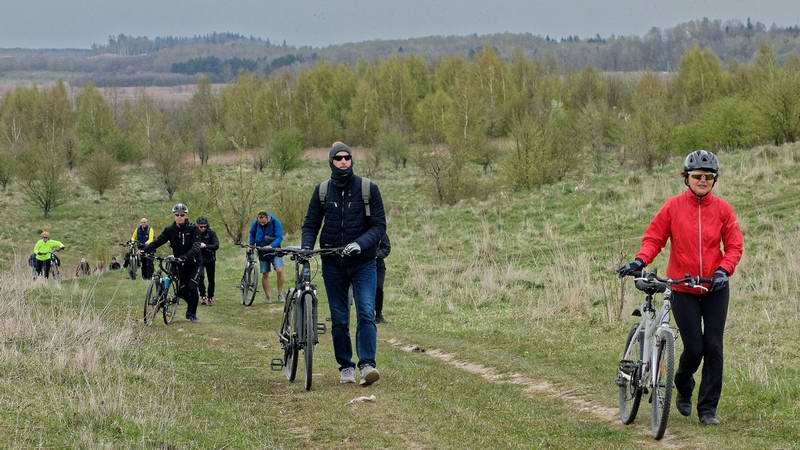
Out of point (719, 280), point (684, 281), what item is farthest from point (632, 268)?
point (719, 280)

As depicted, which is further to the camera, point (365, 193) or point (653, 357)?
point (365, 193)

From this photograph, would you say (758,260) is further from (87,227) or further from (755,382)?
(87,227)

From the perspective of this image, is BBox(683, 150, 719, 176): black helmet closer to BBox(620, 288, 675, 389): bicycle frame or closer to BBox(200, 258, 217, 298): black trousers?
BBox(620, 288, 675, 389): bicycle frame

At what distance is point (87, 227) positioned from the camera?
5584 centimetres

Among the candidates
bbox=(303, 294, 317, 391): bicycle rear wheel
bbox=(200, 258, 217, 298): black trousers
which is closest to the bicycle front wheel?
bbox=(303, 294, 317, 391): bicycle rear wheel

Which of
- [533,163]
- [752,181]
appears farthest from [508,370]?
[533,163]

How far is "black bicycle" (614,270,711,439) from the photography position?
743 centimetres

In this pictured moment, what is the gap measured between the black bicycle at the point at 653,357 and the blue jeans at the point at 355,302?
2626 millimetres

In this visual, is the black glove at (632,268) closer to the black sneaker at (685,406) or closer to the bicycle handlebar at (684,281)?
the bicycle handlebar at (684,281)

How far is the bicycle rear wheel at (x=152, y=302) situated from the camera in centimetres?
1669

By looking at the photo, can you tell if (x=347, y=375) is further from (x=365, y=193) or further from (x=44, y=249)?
(x=44, y=249)

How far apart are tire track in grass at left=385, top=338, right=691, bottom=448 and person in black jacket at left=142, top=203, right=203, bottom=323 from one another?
4.22 meters

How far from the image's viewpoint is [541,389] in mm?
10266

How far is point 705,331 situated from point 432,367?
4.60m
